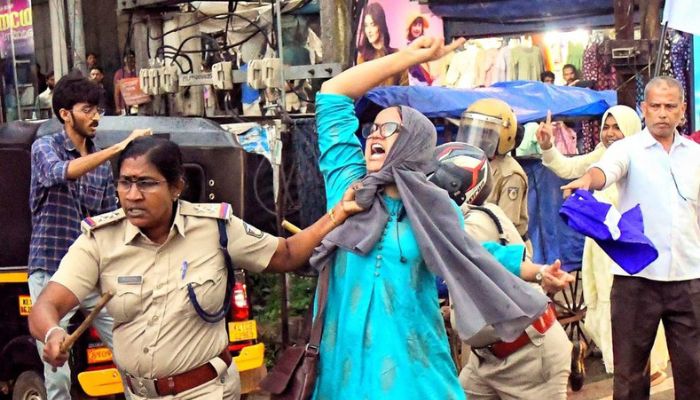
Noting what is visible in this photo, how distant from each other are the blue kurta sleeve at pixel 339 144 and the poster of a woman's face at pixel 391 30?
35.5ft

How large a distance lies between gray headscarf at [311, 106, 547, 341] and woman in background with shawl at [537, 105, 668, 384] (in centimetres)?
350

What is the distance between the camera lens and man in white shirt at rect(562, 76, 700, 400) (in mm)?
6156

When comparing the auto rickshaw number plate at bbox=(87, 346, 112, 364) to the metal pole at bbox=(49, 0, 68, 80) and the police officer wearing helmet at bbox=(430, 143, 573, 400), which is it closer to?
the police officer wearing helmet at bbox=(430, 143, 573, 400)

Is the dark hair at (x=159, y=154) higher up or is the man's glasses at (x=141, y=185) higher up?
the dark hair at (x=159, y=154)

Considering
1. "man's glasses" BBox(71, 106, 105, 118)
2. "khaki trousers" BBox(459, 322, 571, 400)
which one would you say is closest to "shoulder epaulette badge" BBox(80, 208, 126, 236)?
"khaki trousers" BBox(459, 322, 571, 400)

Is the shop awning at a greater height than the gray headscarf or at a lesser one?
greater

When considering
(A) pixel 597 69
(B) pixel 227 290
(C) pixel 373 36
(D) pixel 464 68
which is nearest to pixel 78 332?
(B) pixel 227 290

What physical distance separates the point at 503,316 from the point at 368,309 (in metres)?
0.49

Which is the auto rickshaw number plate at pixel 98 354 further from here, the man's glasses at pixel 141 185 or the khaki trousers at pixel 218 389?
the man's glasses at pixel 141 185

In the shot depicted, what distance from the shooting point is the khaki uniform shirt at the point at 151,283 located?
4012mm

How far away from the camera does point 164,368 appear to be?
4035 mm

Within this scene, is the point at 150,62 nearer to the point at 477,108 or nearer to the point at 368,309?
the point at 477,108

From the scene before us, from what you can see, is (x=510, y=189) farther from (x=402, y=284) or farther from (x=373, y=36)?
(x=373, y=36)

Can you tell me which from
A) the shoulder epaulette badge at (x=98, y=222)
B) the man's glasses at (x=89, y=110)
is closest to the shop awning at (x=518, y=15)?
the man's glasses at (x=89, y=110)
